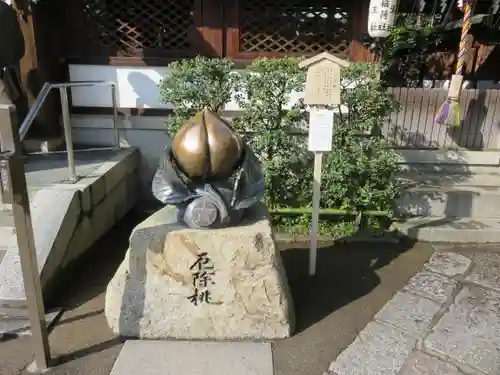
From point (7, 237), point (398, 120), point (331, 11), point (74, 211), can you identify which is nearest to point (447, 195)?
point (398, 120)

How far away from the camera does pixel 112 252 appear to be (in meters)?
5.03

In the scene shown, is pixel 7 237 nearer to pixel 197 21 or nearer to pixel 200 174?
pixel 200 174

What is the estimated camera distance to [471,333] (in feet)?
11.8

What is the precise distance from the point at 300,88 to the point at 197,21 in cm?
190

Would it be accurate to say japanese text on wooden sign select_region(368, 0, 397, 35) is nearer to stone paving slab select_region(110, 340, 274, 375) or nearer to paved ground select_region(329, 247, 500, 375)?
paved ground select_region(329, 247, 500, 375)

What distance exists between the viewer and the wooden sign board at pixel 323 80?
391 cm

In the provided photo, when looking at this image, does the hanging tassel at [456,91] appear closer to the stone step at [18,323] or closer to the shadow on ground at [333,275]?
the shadow on ground at [333,275]

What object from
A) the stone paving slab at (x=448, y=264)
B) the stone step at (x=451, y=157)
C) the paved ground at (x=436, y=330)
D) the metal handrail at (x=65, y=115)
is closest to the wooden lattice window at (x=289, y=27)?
the stone step at (x=451, y=157)

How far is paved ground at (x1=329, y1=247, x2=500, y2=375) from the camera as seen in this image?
3209 millimetres

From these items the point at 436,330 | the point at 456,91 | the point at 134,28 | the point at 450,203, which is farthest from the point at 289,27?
the point at 436,330

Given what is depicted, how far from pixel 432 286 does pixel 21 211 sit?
3674mm

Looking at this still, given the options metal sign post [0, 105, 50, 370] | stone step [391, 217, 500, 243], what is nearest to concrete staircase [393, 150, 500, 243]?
stone step [391, 217, 500, 243]

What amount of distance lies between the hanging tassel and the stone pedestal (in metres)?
3.89

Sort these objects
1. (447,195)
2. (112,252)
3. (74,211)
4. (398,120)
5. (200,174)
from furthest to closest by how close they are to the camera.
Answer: (398,120), (447,195), (112,252), (74,211), (200,174)
